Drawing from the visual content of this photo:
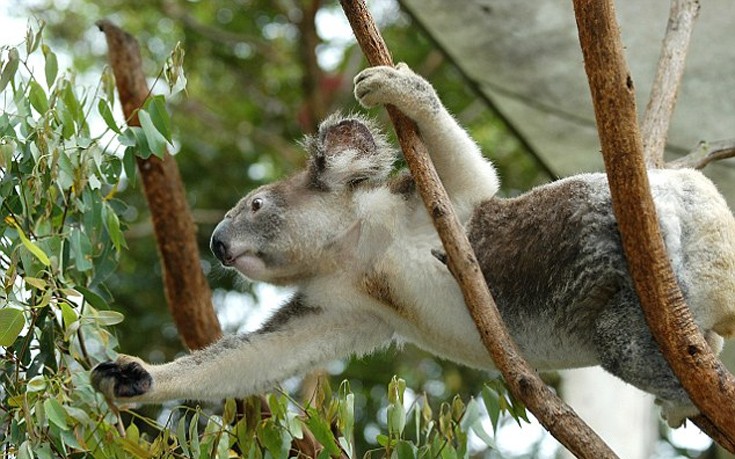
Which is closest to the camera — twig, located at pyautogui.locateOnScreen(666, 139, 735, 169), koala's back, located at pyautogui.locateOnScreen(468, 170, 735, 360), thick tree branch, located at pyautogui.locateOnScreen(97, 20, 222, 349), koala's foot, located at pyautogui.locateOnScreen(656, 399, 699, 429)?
koala's back, located at pyautogui.locateOnScreen(468, 170, 735, 360)

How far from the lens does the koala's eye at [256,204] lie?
11.4 feet

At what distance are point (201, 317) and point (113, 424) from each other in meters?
1.04

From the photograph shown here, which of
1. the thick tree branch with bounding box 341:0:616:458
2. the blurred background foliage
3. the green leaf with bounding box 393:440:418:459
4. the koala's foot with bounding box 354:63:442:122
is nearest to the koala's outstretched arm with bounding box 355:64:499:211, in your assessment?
the koala's foot with bounding box 354:63:442:122

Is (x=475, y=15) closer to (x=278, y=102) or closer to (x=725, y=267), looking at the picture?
(x=278, y=102)

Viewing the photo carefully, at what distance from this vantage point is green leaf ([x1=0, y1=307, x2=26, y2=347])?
2.50 m

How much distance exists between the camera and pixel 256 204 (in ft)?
11.4

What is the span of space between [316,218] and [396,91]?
688mm

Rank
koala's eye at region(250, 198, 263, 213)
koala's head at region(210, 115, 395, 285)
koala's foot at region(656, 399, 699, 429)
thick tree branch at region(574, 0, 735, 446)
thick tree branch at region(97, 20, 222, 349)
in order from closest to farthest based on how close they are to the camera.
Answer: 1. thick tree branch at region(574, 0, 735, 446)
2. koala's foot at region(656, 399, 699, 429)
3. koala's head at region(210, 115, 395, 285)
4. koala's eye at region(250, 198, 263, 213)
5. thick tree branch at region(97, 20, 222, 349)

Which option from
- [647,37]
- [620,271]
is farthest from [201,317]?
[647,37]

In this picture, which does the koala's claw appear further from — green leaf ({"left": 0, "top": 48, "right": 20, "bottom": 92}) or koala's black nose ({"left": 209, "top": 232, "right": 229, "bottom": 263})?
green leaf ({"left": 0, "top": 48, "right": 20, "bottom": 92})

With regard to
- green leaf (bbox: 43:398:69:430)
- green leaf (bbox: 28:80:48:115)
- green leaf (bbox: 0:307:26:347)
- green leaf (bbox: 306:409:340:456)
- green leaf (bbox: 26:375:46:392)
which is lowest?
green leaf (bbox: 306:409:340:456)

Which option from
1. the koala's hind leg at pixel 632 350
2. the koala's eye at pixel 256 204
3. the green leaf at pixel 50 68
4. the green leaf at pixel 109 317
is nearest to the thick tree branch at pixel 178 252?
the koala's eye at pixel 256 204

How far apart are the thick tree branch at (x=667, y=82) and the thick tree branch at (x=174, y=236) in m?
1.81

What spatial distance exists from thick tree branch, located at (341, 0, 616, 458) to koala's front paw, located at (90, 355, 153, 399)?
3.38 ft
